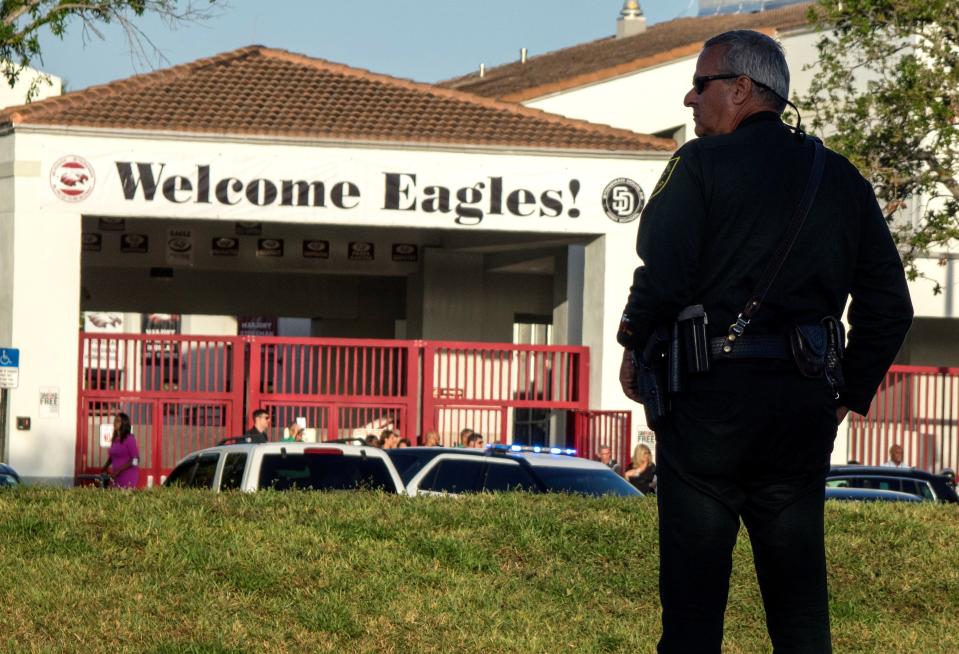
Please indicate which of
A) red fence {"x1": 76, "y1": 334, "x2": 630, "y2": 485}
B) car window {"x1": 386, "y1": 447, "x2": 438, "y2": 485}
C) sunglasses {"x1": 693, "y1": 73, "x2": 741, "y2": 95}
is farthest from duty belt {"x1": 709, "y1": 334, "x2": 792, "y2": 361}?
red fence {"x1": 76, "y1": 334, "x2": 630, "y2": 485}

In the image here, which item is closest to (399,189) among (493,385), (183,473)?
(493,385)

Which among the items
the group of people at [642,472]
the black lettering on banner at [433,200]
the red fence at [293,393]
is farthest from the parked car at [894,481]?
the black lettering on banner at [433,200]

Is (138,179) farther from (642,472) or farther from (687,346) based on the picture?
(687,346)

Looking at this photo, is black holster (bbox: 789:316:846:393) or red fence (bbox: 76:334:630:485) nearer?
black holster (bbox: 789:316:846:393)

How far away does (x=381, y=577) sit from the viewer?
7387 mm

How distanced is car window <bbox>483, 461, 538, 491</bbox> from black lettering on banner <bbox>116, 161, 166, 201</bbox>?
42.7 ft

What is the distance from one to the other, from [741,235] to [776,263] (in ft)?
0.40

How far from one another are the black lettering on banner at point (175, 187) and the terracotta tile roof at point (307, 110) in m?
0.80

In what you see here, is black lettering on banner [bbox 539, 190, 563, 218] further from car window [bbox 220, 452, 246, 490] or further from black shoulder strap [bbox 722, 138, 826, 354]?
black shoulder strap [bbox 722, 138, 826, 354]

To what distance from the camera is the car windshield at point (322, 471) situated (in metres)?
13.6

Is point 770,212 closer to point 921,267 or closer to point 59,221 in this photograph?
point 59,221

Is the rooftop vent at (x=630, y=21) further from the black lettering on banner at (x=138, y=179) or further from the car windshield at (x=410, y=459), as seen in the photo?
the car windshield at (x=410, y=459)

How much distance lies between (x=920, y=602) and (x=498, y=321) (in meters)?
26.1

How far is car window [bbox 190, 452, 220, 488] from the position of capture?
14.1 meters
